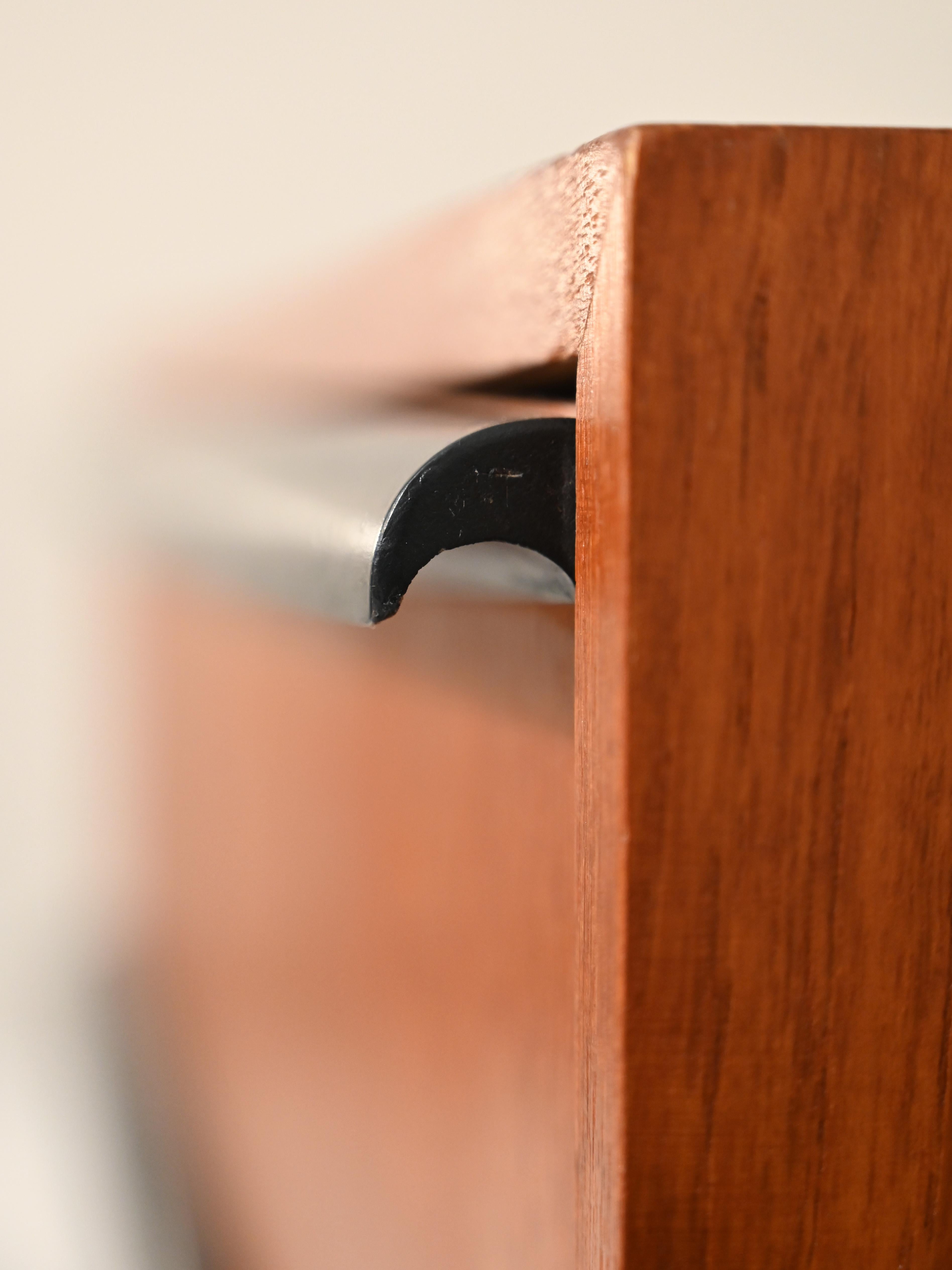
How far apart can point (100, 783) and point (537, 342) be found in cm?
106

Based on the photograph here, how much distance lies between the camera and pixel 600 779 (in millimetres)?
141

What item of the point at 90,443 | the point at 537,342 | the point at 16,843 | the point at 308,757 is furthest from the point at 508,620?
the point at 16,843

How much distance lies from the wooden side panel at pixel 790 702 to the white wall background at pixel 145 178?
0.74 metres

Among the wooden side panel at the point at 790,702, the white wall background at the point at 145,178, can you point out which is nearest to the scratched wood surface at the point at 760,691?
the wooden side panel at the point at 790,702

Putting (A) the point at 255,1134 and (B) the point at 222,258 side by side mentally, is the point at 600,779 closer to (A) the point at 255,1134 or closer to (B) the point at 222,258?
(A) the point at 255,1134

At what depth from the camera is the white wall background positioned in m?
0.95

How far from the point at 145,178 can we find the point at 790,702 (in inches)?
42.3

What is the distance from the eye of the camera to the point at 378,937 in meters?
0.40

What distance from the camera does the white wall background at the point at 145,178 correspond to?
3.10 ft

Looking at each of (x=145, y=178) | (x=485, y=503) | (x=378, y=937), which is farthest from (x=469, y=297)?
(x=145, y=178)

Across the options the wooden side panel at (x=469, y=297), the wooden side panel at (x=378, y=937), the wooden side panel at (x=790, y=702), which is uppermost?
the wooden side panel at (x=469, y=297)

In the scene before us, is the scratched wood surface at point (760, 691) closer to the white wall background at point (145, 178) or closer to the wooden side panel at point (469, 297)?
the wooden side panel at point (469, 297)

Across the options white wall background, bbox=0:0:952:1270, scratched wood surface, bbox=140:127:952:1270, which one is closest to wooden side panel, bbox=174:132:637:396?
scratched wood surface, bbox=140:127:952:1270

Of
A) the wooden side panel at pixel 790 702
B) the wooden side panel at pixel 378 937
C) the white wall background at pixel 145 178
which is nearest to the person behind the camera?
the wooden side panel at pixel 790 702
